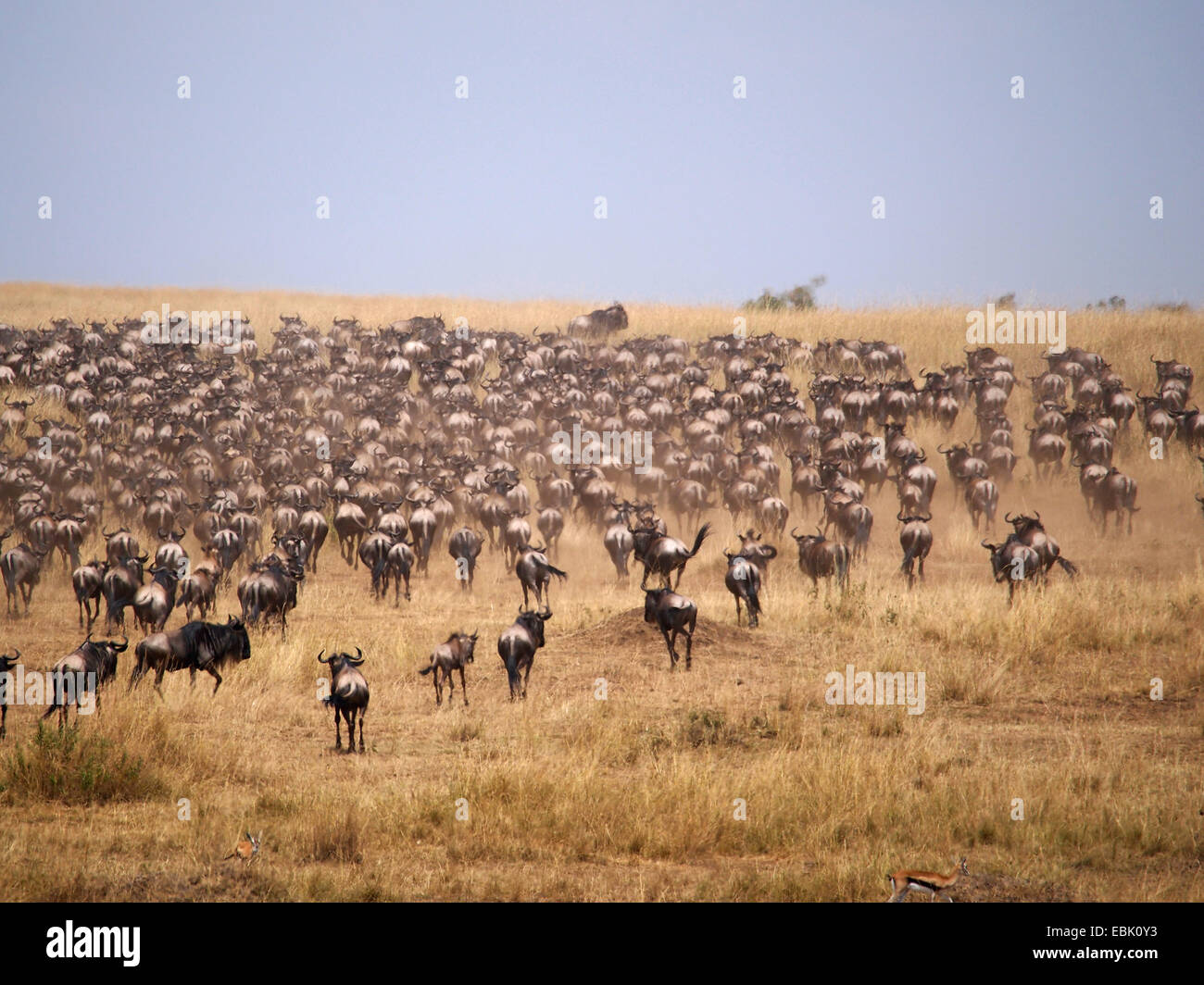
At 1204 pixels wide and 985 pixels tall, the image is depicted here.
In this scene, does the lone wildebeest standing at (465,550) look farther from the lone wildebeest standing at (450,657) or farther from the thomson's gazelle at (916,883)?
the thomson's gazelle at (916,883)

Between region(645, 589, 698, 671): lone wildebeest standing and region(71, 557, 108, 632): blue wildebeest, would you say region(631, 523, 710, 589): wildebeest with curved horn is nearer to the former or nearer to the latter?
region(645, 589, 698, 671): lone wildebeest standing

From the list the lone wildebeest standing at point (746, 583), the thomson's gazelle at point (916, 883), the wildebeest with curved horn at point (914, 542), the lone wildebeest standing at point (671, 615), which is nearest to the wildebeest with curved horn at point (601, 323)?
the wildebeest with curved horn at point (914, 542)

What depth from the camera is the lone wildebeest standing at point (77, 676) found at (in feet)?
40.2

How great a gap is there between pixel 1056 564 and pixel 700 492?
8.60 meters

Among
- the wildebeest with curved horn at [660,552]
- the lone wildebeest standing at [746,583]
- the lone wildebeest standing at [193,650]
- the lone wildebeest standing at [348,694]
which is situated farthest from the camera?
the wildebeest with curved horn at [660,552]

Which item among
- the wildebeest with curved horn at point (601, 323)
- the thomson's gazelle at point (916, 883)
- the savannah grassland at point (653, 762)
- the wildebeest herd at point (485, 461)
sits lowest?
the savannah grassland at point (653, 762)

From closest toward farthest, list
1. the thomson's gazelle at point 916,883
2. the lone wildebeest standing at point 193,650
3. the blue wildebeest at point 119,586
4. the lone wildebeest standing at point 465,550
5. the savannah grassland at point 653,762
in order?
the thomson's gazelle at point 916,883 < the savannah grassland at point 653,762 < the lone wildebeest standing at point 193,650 < the blue wildebeest at point 119,586 < the lone wildebeest standing at point 465,550

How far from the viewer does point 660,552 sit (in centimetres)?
2092

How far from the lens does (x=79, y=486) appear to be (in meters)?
26.8

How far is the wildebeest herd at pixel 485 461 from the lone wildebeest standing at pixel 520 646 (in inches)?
1.4

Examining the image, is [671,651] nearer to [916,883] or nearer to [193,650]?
[193,650]

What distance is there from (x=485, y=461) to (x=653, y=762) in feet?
60.5

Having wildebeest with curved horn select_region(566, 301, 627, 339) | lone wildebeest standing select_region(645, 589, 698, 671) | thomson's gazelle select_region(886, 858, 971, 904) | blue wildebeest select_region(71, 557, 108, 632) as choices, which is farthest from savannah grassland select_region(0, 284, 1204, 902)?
wildebeest with curved horn select_region(566, 301, 627, 339)
